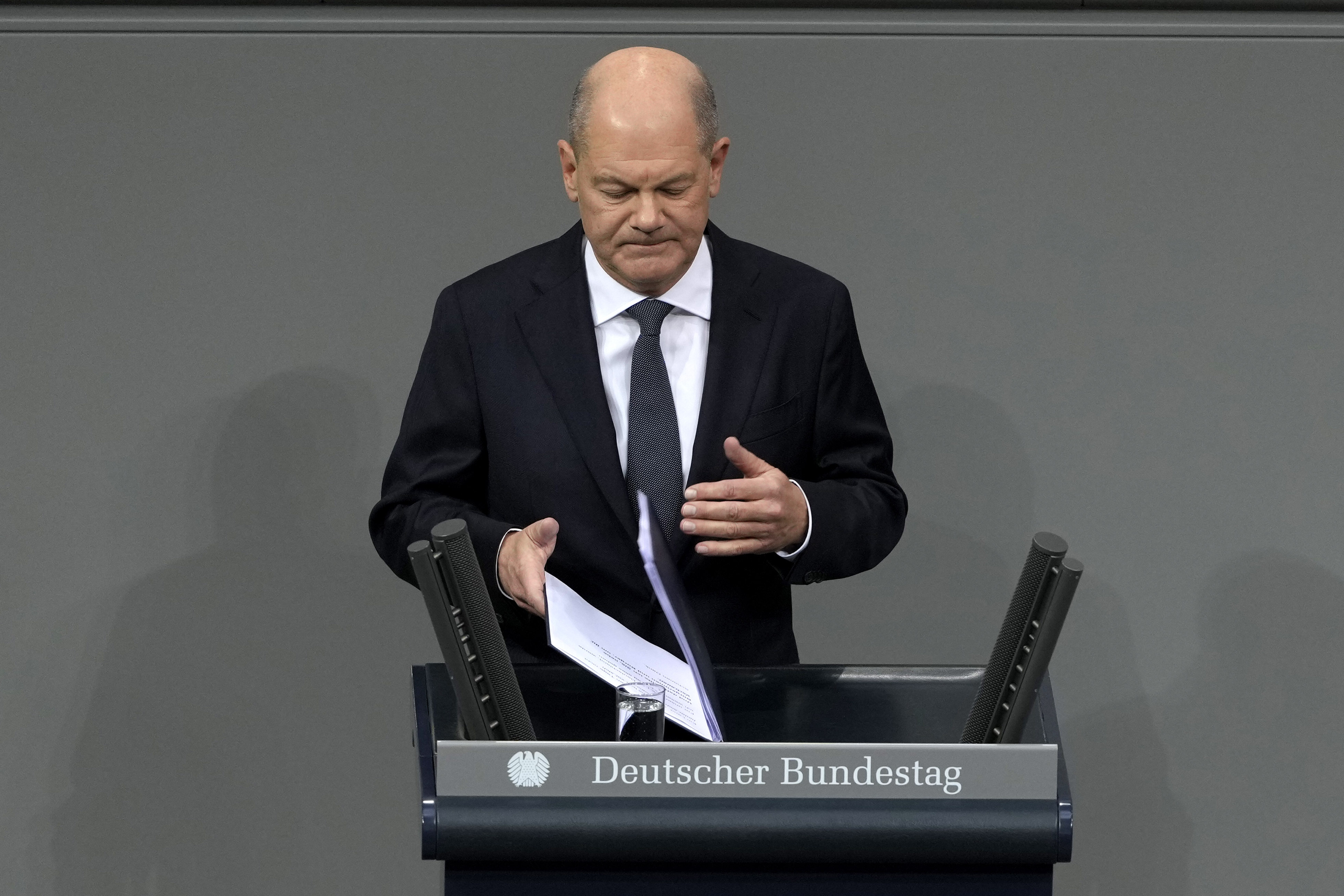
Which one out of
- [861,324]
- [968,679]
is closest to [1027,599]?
[968,679]

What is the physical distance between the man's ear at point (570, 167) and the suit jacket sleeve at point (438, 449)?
0.25 metres

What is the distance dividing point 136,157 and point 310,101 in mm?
356

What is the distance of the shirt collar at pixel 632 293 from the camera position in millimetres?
2484

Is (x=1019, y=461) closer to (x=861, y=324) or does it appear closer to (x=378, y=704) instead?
(x=861, y=324)

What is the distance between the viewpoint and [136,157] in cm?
→ 357

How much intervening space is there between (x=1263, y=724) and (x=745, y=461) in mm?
2009

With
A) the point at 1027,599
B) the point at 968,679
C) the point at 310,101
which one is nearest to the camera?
the point at 1027,599

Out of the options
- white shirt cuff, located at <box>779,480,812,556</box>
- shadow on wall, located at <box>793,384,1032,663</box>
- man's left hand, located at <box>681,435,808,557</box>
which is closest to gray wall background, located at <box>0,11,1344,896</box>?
shadow on wall, located at <box>793,384,1032,663</box>

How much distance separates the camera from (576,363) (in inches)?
96.9

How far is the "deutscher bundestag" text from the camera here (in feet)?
5.53

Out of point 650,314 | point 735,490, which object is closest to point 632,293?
point 650,314

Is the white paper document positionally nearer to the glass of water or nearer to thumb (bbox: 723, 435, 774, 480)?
the glass of water

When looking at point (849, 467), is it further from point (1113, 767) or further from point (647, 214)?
point (1113, 767)

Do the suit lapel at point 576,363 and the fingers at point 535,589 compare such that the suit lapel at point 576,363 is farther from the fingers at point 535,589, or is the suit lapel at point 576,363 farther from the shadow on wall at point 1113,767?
the shadow on wall at point 1113,767
